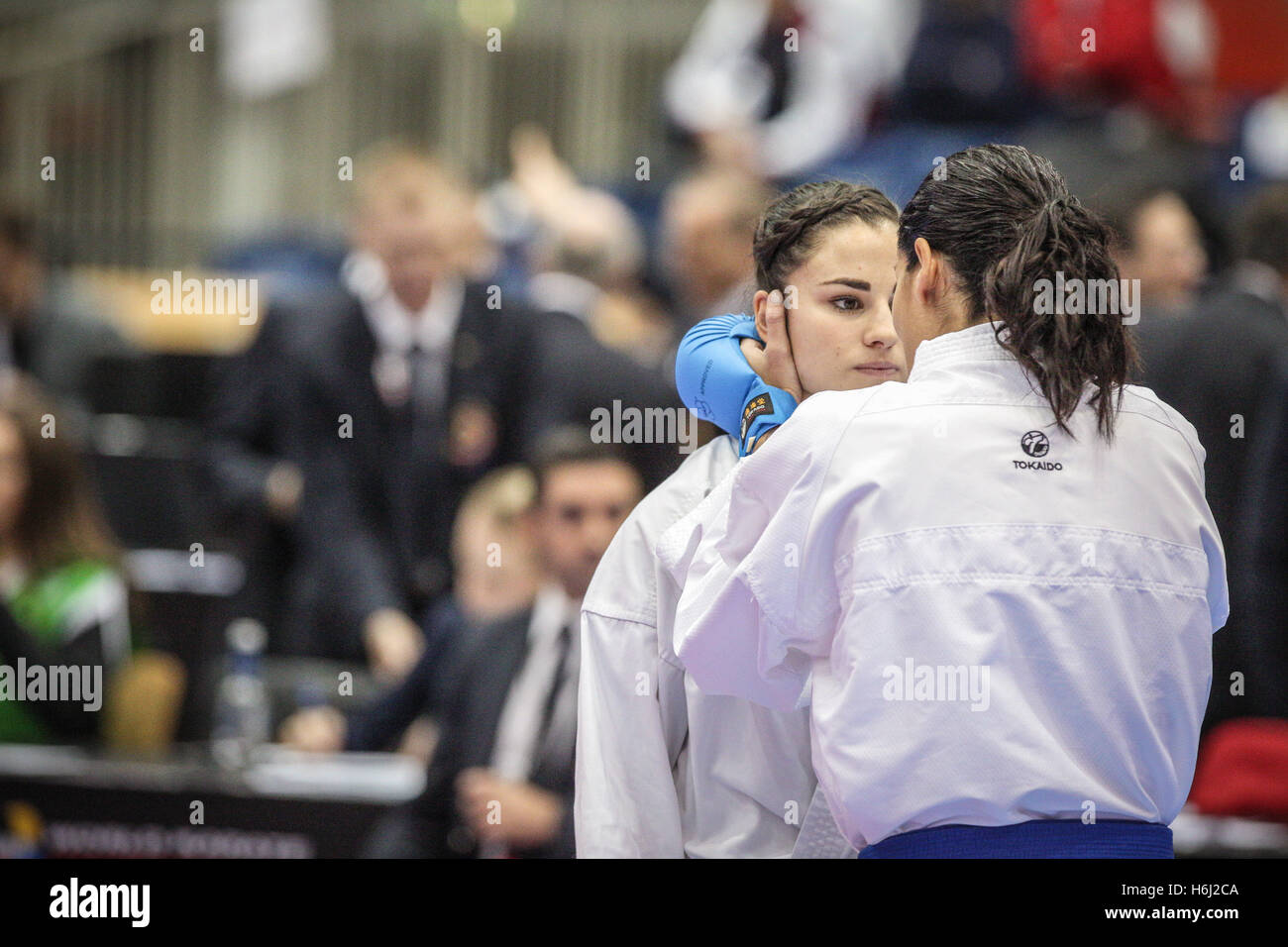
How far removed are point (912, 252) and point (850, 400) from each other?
0.20 m

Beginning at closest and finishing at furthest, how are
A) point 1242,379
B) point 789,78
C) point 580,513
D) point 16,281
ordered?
point 580,513 → point 1242,379 → point 16,281 → point 789,78

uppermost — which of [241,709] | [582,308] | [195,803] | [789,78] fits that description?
[789,78]

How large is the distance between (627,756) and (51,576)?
3.02 metres

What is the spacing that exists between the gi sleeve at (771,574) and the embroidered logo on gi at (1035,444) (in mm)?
192

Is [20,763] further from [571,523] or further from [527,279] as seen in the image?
[527,279]

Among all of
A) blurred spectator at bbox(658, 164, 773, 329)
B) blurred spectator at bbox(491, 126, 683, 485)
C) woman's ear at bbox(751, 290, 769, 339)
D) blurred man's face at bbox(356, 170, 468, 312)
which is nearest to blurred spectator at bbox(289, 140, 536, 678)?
blurred man's face at bbox(356, 170, 468, 312)

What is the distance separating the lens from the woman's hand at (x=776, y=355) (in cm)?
205

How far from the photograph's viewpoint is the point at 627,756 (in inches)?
82.0

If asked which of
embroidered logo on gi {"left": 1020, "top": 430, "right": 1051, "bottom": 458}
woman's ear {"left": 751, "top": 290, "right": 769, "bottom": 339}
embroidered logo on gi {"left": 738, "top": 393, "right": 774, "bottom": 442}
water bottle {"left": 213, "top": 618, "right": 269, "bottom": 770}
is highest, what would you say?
woman's ear {"left": 751, "top": 290, "right": 769, "bottom": 339}

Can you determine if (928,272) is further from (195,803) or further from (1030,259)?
(195,803)

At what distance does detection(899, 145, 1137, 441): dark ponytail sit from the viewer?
1.81m

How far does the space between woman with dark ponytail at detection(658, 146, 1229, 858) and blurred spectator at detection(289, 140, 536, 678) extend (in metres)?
3.04

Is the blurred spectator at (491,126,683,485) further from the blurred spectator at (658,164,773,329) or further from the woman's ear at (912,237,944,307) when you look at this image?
the woman's ear at (912,237,944,307)

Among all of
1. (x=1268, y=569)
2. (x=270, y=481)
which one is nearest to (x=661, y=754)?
(x=1268, y=569)
